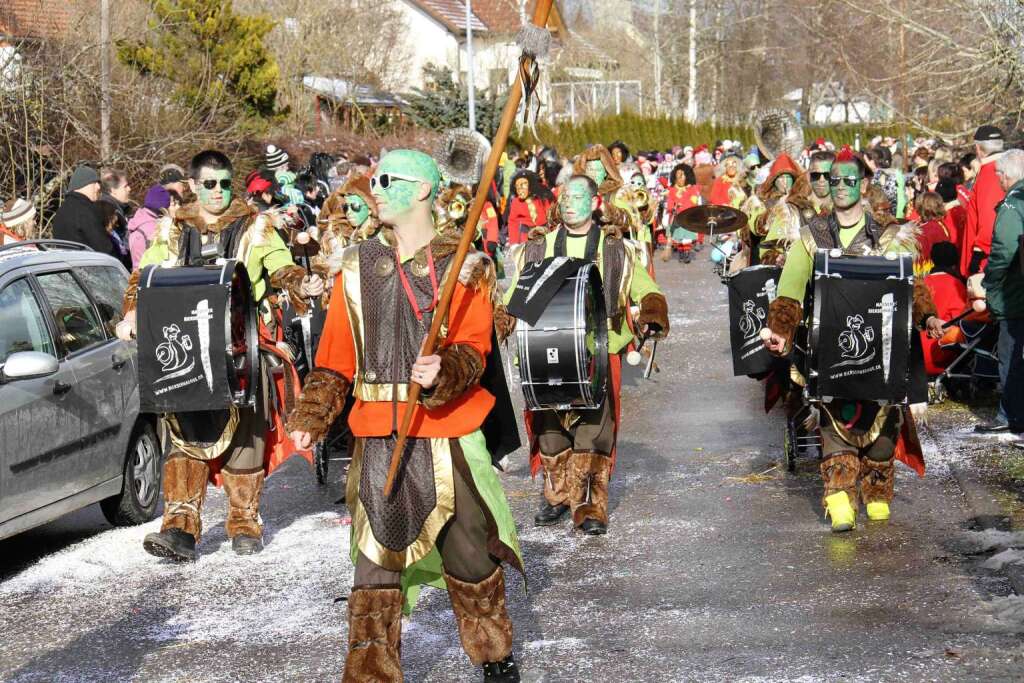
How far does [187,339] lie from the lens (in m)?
7.40

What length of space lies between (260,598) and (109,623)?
26.3 inches

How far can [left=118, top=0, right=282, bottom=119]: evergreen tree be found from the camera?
2639cm

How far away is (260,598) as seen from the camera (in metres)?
6.79

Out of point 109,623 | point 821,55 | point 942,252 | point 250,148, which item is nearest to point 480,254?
point 109,623

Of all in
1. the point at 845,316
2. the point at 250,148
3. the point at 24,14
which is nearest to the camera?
the point at 845,316

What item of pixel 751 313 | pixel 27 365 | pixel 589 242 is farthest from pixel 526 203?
pixel 27 365

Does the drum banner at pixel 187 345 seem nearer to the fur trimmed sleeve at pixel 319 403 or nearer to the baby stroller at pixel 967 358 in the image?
the fur trimmed sleeve at pixel 319 403

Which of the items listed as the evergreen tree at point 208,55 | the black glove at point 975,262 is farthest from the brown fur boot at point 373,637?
the evergreen tree at point 208,55

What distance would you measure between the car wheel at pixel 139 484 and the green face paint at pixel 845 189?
4.07 m

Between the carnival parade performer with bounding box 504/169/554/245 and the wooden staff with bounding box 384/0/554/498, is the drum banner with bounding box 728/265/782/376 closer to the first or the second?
the wooden staff with bounding box 384/0/554/498

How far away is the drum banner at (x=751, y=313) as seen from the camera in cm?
888

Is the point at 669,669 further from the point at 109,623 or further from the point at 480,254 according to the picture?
the point at 109,623

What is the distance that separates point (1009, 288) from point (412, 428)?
18.5 feet

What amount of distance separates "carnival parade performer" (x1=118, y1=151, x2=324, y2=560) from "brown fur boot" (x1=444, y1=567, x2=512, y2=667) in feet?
8.91
